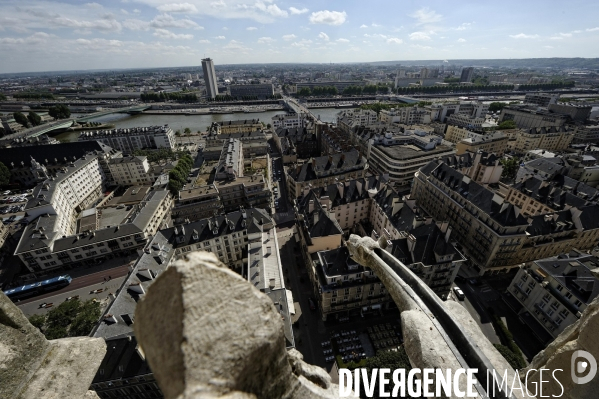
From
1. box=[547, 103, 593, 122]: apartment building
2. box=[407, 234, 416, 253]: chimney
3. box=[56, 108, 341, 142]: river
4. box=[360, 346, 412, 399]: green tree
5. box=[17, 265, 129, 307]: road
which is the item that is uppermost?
box=[547, 103, 593, 122]: apartment building

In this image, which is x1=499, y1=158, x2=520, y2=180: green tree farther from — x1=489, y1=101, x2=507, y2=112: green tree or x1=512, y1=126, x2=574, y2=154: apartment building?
x1=489, y1=101, x2=507, y2=112: green tree

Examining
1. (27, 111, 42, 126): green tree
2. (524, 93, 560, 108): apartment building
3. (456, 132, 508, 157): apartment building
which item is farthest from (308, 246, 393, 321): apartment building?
(524, 93, 560, 108): apartment building

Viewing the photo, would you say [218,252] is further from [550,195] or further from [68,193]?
[550,195]

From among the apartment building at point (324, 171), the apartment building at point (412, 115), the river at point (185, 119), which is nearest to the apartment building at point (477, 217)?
the apartment building at point (324, 171)

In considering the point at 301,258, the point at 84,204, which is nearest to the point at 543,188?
the point at 301,258

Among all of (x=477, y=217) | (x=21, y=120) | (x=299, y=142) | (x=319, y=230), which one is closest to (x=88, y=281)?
(x=319, y=230)

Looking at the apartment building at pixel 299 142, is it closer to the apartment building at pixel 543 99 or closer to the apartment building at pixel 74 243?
the apartment building at pixel 74 243
